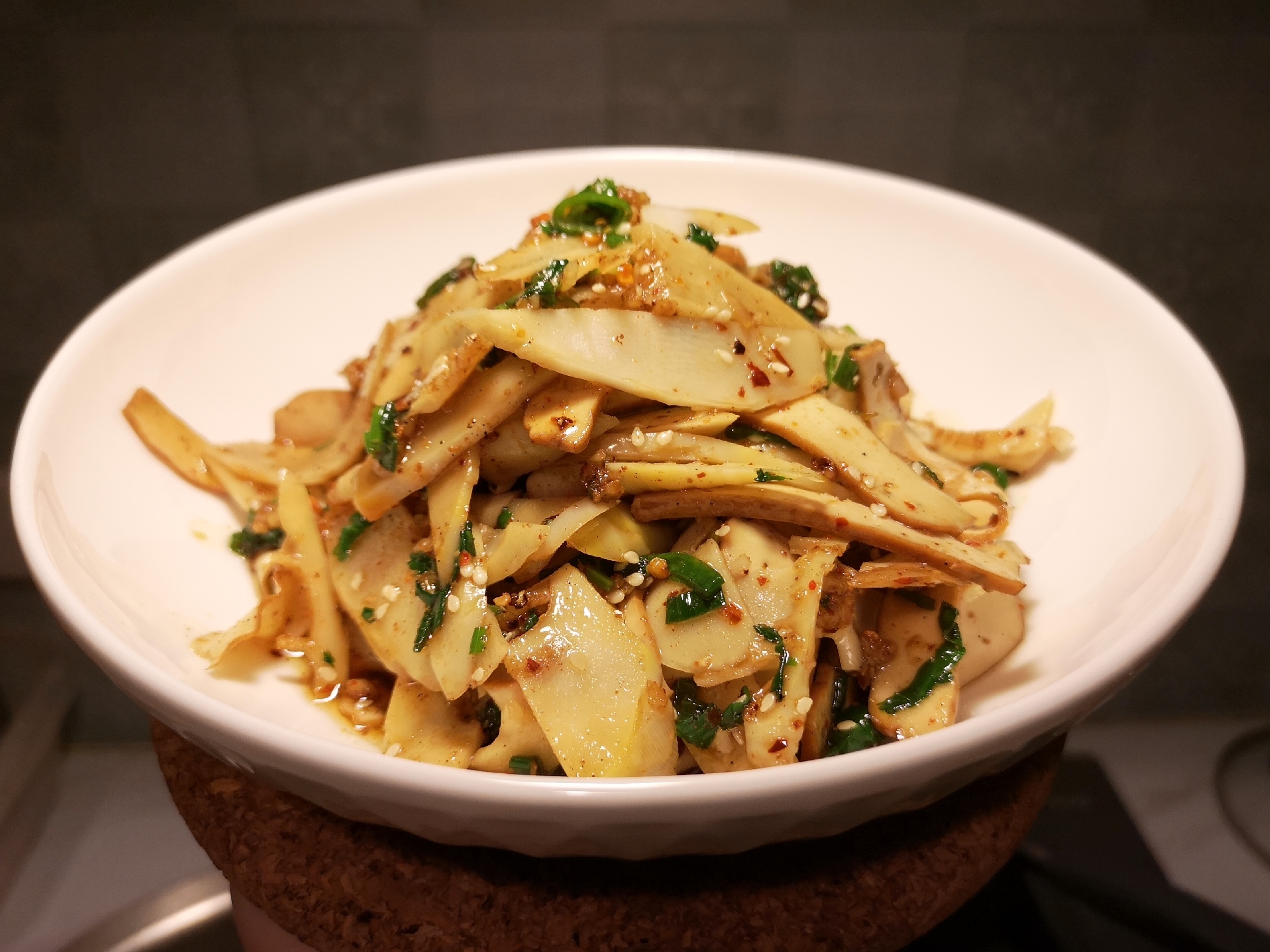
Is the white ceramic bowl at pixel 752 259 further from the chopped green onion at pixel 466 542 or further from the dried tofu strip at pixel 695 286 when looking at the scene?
the dried tofu strip at pixel 695 286

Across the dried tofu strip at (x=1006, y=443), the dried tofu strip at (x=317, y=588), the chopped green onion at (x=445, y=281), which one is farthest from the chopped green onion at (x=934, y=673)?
the chopped green onion at (x=445, y=281)

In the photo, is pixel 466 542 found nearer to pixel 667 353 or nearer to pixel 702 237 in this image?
pixel 667 353

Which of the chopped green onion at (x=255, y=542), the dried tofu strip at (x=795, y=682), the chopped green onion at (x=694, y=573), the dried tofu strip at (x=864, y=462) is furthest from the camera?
the chopped green onion at (x=255, y=542)

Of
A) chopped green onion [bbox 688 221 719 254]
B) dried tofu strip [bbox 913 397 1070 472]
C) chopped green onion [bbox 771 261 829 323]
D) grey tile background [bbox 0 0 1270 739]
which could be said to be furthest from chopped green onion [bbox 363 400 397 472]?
grey tile background [bbox 0 0 1270 739]

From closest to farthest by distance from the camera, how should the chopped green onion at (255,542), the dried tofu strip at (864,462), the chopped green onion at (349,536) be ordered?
the dried tofu strip at (864,462) → the chopped green onion at (349,536) → the chopped green onion at (255,542)

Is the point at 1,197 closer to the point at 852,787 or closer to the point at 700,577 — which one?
the point at 700,577

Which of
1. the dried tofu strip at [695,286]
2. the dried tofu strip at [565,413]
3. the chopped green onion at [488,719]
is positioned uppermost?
the dried tofu strip at [695,286]

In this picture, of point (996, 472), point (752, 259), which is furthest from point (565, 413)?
point (752, 259)
